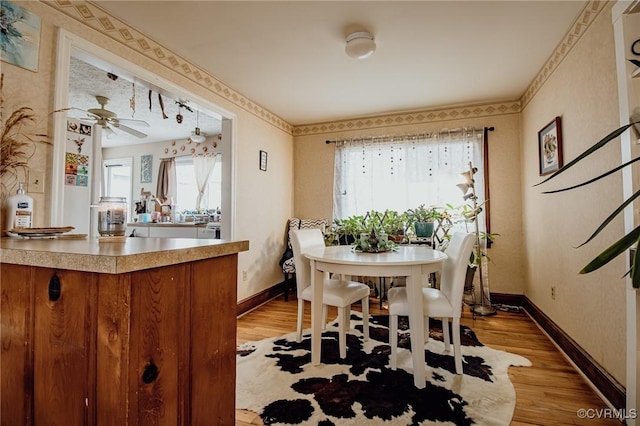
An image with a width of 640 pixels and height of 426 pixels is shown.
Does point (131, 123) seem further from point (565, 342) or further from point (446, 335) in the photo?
point (565, 342)

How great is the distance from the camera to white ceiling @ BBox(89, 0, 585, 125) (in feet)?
6.24

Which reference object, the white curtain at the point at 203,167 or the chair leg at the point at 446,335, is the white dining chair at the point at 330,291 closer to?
the chair leg at the point at 446,335

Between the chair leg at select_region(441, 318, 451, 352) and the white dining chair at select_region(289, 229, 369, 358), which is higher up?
the white dining chair at select_region(289, 229, 369, 358)

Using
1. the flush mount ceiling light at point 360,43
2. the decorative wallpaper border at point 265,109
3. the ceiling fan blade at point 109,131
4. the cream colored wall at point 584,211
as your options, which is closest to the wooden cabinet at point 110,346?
the decorative wallpaper border at point 265,109

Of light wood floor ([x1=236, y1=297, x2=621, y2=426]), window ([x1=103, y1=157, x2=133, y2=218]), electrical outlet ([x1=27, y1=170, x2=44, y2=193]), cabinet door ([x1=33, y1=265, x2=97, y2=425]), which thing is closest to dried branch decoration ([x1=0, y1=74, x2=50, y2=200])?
electrical outlet ([x1=27, y1=170, x2=44, y2=193])

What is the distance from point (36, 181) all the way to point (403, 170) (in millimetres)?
3479

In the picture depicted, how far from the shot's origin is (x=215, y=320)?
979 mm

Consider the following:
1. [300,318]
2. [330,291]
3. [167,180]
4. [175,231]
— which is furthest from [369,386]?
[167,180]

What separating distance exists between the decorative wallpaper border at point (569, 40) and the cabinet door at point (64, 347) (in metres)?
2.79

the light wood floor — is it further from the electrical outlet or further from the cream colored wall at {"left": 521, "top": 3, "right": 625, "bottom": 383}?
the electrical outlet

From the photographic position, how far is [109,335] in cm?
70

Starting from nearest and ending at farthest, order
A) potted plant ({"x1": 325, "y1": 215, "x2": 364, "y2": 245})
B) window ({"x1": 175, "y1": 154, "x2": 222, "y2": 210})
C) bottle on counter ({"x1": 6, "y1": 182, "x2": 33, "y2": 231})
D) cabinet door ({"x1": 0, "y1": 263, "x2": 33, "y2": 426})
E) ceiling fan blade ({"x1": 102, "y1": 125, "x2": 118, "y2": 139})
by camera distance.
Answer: cabinet door ({"x1": 0, "y1": 263, "x2": 33, "y2": 426}) < bottle on counter ({"x1": 6, "y1": 182, "x2": 33, "y2": 231}) < potted plant ({"x1": 325, "y1": 215, "x2": 364, "y2": 245}) < ceiling fan blade ({"x1": 102, "y1": 125, "x2": 118, "y2": 139}) < window ({"x1": 175, "y1": 154, "x2": 222, "y2": 210})

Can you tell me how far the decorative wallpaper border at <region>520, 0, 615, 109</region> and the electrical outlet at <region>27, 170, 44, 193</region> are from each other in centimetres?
332

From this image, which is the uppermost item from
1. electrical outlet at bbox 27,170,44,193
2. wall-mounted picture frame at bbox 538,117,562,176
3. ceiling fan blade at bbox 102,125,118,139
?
ceiling fan blade at bbox 102,125,118,139
